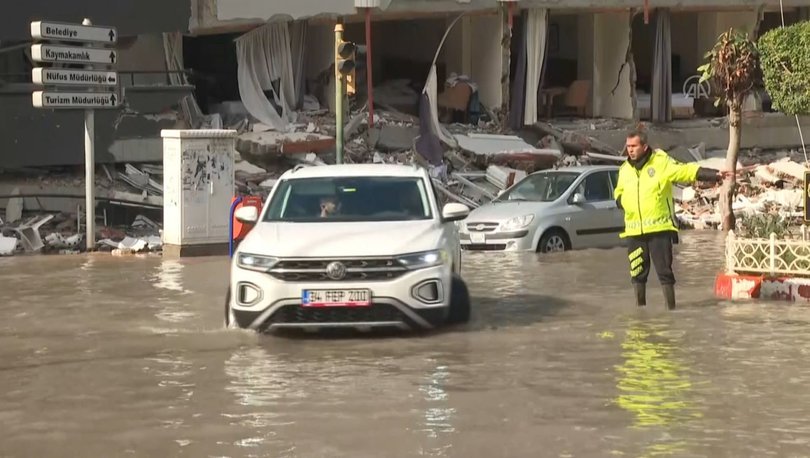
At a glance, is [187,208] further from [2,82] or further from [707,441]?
[707,441]

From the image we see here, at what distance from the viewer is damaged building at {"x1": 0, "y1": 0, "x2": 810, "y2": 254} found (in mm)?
23641

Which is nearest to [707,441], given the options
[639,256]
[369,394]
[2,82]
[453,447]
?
[453,447]

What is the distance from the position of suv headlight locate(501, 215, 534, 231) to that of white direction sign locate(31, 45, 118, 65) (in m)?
6.37

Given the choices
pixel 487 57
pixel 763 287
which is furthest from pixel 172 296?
pixel 487 57

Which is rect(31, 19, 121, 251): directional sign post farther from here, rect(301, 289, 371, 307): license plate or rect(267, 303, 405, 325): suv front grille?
rect(301, 289, 371, 307): license plate

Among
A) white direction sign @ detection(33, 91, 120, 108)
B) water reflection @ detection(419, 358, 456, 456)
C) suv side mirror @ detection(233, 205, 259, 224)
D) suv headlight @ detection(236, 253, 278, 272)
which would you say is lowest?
water reflection @ detection(419, 358, 456, 456)

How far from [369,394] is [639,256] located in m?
4.50

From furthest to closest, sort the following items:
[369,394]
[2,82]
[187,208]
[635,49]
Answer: [635,49]
[2,82]
[187,208]
[369,394]

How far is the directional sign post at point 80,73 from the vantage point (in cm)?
1833

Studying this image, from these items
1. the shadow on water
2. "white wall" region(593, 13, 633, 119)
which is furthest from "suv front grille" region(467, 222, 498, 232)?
"white wall" region(593, 13, 633, 119)

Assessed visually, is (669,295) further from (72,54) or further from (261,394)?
(72,54)

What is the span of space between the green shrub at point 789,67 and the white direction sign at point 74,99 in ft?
32.2

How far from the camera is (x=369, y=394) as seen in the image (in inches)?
363

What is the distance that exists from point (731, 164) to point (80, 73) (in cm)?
1141
